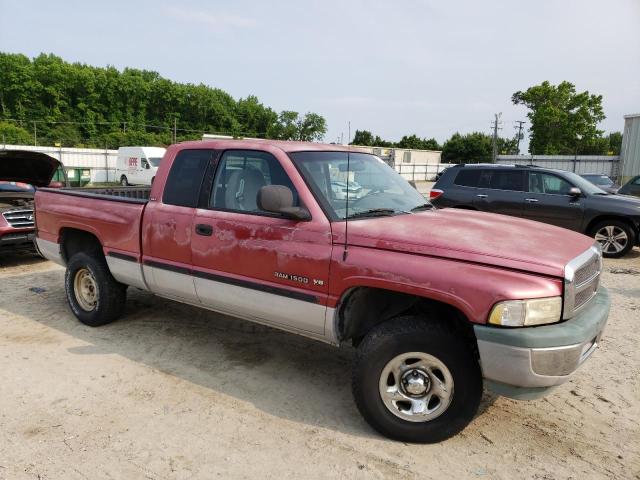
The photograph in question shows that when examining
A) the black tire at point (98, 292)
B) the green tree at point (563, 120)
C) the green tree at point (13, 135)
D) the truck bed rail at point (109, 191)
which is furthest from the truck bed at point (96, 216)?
the green tree at point (563, 120)

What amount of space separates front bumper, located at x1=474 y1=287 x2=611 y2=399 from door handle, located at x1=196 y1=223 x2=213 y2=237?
7.11 feet

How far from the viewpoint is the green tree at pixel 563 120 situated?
5022 centimetres

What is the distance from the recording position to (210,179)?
4027 millimetres

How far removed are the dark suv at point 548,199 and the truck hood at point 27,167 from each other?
7.55 meters

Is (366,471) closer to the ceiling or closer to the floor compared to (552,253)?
closer to the floor

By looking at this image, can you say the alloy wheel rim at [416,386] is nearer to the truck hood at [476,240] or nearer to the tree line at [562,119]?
the truck hood at [476,240]

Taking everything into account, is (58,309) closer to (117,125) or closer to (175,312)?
(175,312)

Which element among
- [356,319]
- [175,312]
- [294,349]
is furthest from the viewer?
[175,312]

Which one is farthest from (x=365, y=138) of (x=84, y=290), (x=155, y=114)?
(x=84, y=290)

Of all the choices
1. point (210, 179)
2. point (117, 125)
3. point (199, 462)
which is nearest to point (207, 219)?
point (210, 179)

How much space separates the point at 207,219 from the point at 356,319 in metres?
1.45

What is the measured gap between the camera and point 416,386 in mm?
2965

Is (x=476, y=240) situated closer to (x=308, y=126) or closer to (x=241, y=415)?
(x=241, y=415)

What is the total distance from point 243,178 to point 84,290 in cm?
246
